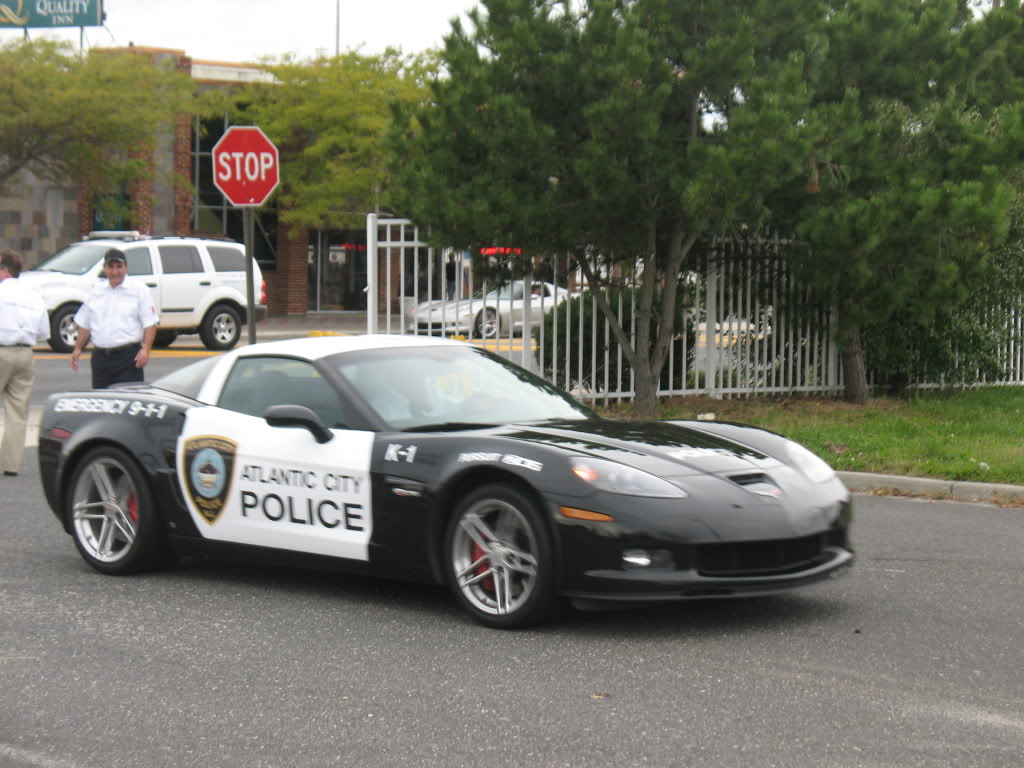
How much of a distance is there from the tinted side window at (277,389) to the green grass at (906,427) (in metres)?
5.49

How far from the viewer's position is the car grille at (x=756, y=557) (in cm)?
586

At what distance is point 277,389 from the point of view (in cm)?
725

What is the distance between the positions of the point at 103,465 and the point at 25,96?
30894mm

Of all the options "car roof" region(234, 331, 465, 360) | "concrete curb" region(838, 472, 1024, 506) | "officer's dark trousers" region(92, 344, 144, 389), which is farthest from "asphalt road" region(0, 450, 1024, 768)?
"officer's dark trousers" region(92, 344, 144, 389)

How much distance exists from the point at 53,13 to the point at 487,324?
33048 mm

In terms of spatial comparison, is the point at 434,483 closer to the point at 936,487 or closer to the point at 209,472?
the point at 209,472

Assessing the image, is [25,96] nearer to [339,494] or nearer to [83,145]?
[83,145]

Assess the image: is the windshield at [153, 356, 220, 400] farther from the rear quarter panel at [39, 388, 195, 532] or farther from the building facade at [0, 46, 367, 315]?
the building facade at [0, 46, 367, 315]

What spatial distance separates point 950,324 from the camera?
15875mm

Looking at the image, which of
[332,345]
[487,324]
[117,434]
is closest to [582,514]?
[332,345]

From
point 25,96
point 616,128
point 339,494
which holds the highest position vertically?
point 25,96

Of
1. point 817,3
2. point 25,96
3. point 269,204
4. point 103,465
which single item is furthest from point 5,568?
point 269,204

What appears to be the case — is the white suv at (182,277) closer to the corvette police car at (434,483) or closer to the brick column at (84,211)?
the brick column at (84,211)

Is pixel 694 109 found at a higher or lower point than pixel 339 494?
higher
